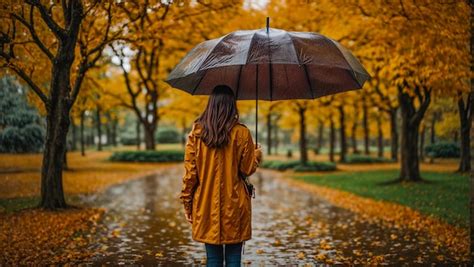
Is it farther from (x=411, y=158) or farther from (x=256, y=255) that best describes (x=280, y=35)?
(x=411, y=158)

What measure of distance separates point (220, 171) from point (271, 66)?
2522mm

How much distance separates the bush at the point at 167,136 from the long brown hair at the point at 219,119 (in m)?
52.6

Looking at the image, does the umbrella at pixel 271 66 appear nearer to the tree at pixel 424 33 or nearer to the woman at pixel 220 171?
the woman at pixel 220 171

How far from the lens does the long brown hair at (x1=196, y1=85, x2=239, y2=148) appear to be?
3660 millimetres

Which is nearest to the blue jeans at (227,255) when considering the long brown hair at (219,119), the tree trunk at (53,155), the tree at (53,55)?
the long brown hair at (219,119)

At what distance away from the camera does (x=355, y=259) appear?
673 cm

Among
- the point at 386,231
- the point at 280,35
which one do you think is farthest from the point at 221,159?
the point at 386,231

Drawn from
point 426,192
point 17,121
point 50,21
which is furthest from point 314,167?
point 50,21

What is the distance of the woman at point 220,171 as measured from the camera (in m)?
3.73

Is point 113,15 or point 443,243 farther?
point 113,15

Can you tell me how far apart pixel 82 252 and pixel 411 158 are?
1368 cm

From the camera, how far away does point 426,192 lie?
14.6m

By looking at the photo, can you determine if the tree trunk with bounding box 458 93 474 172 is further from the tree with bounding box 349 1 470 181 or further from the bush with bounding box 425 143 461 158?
the tree with bounding box 349 1 470 181

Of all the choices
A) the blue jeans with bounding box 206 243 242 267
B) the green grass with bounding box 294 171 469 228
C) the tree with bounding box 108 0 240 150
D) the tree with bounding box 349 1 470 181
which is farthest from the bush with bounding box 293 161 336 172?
the blue jeans with bounding box 206 243 242 267
